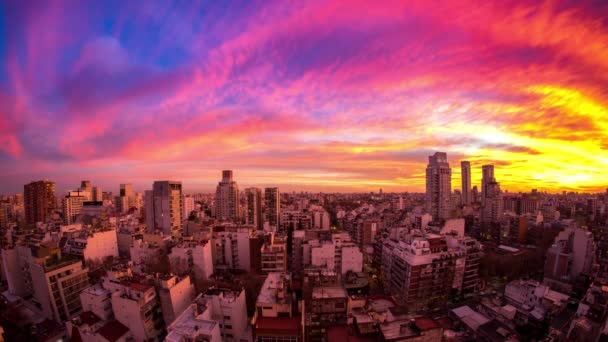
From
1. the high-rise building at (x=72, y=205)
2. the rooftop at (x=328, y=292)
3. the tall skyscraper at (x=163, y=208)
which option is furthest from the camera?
the high-rise building at (x=72, y=205)

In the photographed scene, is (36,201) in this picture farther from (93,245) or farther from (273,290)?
(273,290)

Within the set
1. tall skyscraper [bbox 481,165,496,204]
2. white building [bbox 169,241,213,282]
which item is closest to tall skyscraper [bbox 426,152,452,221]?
tall skyscraper [bbox 481,165,496,204]

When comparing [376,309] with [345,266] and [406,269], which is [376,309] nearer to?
[406,269]

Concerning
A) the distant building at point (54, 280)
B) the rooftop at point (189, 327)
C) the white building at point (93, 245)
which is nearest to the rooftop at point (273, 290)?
the rooftop at point (189, 327)

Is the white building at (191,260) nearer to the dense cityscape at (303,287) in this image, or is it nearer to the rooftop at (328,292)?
the dense cityscape at (303,287)

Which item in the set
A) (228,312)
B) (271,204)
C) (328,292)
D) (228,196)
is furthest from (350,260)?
(228,196)

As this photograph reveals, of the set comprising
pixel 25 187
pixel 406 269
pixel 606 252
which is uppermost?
pixel 25 187

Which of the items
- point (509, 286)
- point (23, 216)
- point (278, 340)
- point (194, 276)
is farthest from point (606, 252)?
point (23, 216)
